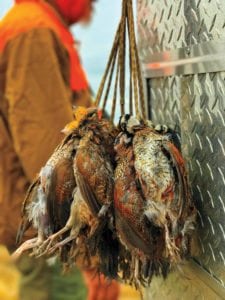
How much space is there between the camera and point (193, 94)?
A: 1192 millimetres

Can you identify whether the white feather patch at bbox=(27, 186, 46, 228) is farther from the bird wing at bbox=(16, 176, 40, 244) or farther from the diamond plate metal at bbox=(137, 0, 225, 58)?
the diamond plate metal at bbox=(137, 0, 225, 58)

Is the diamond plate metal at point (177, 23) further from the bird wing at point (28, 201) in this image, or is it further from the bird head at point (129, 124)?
the bird wing at point (28, 201)

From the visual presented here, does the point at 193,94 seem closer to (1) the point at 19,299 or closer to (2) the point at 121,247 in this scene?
(2) the point at 121,247

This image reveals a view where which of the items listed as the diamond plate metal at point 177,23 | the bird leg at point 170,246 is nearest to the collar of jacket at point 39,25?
the diamond plate metal at point 177,23

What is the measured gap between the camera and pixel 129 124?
1.06 m

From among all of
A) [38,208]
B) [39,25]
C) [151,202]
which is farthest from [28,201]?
[39,25]

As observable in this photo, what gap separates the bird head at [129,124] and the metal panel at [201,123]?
145 mm

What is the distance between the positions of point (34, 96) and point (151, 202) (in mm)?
725

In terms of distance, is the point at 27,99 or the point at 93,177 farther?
the point at 27,99

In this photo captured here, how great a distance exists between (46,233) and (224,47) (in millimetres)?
454

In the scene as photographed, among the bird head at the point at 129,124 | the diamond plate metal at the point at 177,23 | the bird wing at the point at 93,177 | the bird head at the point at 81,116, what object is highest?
the diamond plate metal at the point at 177,23

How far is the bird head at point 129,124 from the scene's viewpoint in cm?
105

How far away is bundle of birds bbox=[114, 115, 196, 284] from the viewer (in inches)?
37.9

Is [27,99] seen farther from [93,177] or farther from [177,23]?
[93,177]
